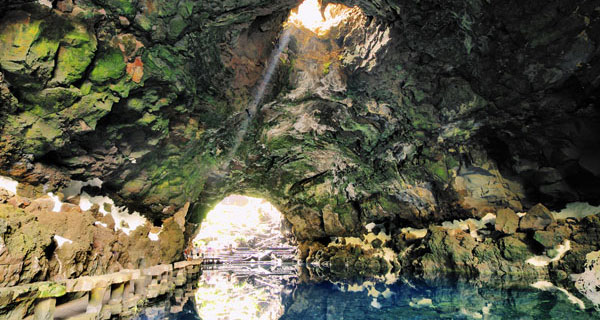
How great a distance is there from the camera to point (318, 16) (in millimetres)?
13148

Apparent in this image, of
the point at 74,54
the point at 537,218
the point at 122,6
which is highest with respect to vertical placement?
the point at 122,6

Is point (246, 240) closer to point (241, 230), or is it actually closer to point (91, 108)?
point (241, 230)

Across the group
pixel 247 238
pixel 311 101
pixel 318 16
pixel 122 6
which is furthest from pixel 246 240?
pixel 122 6

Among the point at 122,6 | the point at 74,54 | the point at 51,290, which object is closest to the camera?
the point at 51,290

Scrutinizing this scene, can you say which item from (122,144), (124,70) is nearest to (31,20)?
(124,70)

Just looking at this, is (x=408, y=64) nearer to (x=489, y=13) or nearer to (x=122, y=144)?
(x=489, y=13)

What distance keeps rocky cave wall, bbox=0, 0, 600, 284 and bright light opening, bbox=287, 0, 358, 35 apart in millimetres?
398

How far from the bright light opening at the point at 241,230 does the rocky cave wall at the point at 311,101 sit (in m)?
13.1

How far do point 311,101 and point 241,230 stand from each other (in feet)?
74.8

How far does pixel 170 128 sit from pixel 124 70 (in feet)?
10.3

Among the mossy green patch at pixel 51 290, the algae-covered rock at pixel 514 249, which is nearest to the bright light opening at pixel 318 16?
the mossy green patch at pixel 51 290

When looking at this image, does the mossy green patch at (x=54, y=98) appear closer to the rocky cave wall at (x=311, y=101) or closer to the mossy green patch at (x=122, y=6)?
the rocky cave wall at (x=311, y=101)

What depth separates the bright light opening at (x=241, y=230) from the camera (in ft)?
101

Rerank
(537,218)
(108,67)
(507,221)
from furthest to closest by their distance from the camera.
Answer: (507,221) → (537,218) → (108,67)
